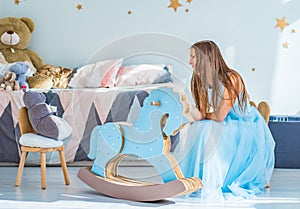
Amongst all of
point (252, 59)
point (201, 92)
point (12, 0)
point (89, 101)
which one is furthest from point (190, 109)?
point (12, 0)

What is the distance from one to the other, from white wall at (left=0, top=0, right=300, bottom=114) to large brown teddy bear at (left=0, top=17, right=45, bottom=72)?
104 millimetres

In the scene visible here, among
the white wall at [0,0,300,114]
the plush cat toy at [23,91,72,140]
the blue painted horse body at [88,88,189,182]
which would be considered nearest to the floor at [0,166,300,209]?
the blue painted horse body at [88,88,189,182]

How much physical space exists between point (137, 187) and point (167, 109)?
0.36 metres

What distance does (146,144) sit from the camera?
8.05 feet

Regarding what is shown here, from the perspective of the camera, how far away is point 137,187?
7.91ft

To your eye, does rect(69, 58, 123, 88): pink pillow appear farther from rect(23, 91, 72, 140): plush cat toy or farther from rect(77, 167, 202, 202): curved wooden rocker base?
rect(77, 167, 202, 202): curved wooden rocker base

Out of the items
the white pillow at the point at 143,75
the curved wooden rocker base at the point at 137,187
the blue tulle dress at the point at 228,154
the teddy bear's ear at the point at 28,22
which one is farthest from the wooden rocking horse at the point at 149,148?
the teddy bear's ear at the point at 28,22

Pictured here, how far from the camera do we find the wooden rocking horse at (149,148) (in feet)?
7.78

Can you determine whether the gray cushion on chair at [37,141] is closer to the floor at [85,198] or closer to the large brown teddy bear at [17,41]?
the floor at [85,198]

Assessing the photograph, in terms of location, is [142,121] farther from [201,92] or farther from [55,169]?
[55,169]

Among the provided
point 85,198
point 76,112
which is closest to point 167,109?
point 85,198

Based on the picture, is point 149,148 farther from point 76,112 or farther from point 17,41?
point 17,41

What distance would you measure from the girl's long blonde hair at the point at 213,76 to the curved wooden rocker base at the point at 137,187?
424 mm

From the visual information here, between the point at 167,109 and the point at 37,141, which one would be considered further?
the point at 37,141
